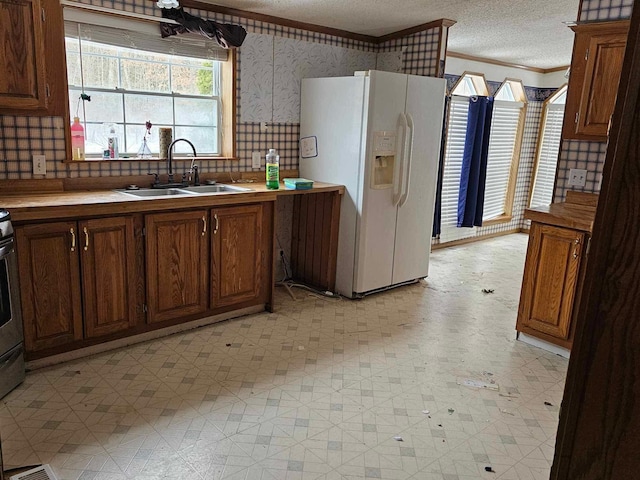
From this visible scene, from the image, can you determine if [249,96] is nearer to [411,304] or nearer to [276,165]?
[276,165]

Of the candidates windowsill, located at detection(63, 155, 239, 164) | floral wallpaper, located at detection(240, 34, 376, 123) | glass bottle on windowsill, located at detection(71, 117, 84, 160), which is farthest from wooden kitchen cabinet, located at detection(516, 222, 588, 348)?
glass bottle on windowsill, located at detection(71, 117, 84, 160)

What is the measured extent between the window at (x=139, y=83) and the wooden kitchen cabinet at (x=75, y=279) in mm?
885

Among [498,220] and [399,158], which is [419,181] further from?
[498,220]

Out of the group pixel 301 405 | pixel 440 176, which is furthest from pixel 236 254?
pixel 440 176

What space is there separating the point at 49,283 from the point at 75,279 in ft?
0.43

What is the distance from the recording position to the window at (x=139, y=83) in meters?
3.21

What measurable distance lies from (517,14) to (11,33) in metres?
3.58

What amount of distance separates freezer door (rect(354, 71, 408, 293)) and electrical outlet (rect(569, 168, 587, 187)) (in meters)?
1.27

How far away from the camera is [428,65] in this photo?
4398 millimetres

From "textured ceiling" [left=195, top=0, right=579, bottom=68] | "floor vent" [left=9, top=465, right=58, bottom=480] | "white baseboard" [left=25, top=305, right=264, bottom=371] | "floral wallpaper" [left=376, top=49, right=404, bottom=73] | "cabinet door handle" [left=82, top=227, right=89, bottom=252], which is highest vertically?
"textured ceiling" [left=195, top=0, right=579, bottom=68]

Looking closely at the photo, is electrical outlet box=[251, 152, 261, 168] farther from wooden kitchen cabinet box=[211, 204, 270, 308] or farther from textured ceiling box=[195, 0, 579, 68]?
textured ceiling box=[195, 0, 579, 68]

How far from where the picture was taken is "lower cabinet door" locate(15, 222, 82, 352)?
8.39ft

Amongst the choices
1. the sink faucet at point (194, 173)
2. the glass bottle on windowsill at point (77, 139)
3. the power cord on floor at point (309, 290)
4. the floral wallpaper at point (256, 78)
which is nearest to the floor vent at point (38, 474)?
the glass bottle on windowsill at point (77, 139)

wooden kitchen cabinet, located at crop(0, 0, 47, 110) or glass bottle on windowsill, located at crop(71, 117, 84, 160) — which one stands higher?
wooden kitchen cabinet, located at crop(0, 0, 47, 110)
